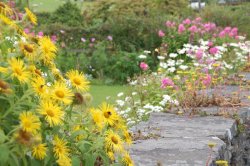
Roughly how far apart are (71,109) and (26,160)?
0.28 meters

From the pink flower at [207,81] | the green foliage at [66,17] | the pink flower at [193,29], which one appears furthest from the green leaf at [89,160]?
the green foliage at [66,17]

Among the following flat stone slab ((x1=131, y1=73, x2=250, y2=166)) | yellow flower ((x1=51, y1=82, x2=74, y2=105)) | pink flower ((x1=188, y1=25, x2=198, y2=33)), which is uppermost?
yellow flower ((x1=51, y1=82, x2=74, y2=105))

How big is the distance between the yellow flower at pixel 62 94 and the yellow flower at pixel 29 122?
0.14 metres

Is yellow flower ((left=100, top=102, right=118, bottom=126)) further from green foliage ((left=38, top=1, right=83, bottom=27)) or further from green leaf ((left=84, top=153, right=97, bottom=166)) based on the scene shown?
green foliage ((left=38, top=1, right=83, bottom=27))

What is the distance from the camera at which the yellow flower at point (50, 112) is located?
1.93 metres

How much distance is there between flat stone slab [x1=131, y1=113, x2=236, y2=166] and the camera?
318cm

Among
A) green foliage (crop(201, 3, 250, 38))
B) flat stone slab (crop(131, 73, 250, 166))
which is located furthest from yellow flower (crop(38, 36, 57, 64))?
green foliage (crop(201, 3, 250, 38))

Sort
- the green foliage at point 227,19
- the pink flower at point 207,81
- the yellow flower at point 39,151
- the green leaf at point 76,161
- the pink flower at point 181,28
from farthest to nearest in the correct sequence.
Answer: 1. the green foliage at point 227,19
2. the pink flower at point 181,28
3. the pink flower at point 207,81
4. the green leaf at point 76,161
5. the yellow flower at point 39,151

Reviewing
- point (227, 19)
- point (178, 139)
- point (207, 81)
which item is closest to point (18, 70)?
point (178, 139)

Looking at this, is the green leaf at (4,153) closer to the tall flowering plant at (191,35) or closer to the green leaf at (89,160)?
the green leaf at (89,160)

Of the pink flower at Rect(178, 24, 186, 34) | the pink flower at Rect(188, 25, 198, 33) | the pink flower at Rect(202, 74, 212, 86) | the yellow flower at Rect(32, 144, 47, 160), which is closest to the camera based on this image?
Answer: the yellow flower at Rect(32, 144, 47, 160)

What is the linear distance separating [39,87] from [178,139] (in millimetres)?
1775

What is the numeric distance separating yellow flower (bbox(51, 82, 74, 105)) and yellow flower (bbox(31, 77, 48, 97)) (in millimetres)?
29

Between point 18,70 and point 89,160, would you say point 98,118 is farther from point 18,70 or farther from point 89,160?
point 18,70
